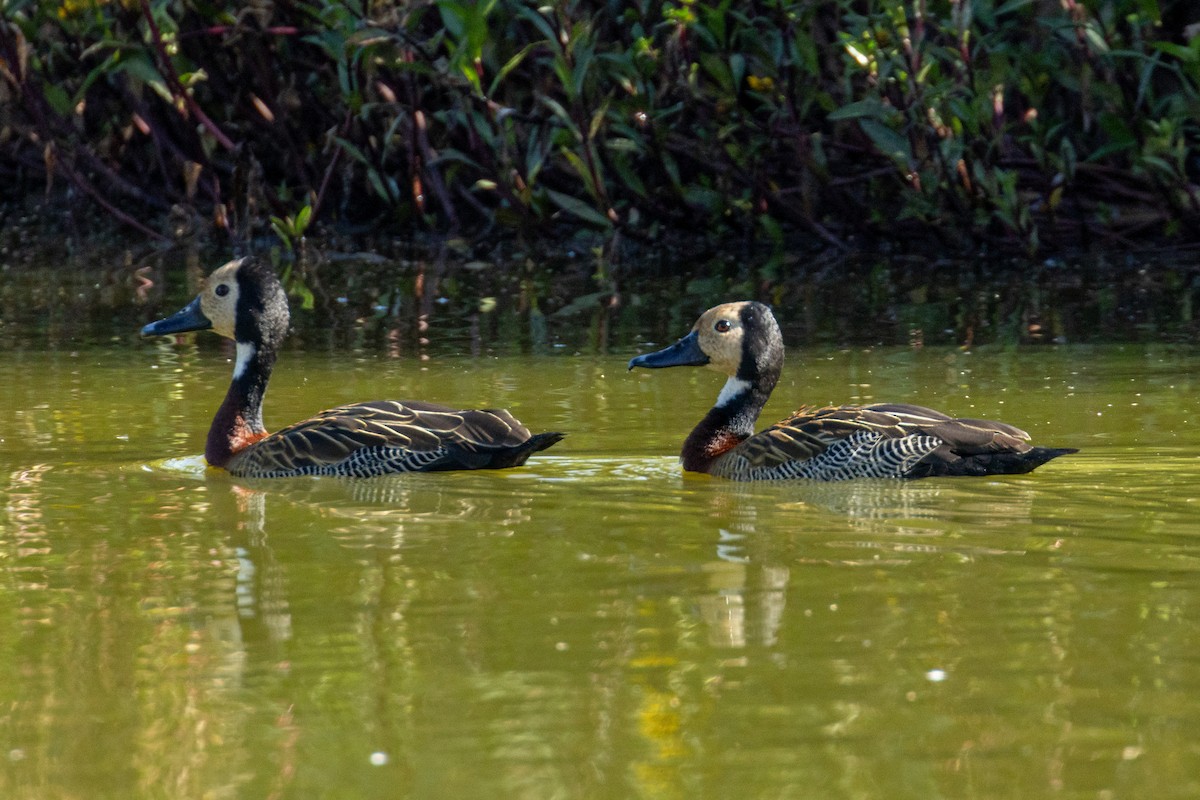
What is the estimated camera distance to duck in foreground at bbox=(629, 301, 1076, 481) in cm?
828

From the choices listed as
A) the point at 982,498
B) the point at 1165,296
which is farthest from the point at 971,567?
the point at 1165,296

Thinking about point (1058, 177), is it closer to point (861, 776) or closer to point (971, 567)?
point (971, 567)

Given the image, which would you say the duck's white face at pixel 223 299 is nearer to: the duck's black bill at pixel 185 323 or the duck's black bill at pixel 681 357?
the duck's black bill at pixel 185 323

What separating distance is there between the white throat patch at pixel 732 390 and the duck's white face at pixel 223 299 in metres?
2.38

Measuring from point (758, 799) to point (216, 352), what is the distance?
8864 mm

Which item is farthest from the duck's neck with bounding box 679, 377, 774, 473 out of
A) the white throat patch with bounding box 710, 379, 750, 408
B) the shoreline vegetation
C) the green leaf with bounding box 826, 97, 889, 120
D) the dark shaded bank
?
the green leaf with bounding box 826, 97, 889, 120

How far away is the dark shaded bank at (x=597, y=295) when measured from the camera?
12.9 metres

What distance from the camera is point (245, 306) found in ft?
32.6

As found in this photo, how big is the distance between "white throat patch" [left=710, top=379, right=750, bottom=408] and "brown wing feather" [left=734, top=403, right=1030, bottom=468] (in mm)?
465

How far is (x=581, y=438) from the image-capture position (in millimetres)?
9438

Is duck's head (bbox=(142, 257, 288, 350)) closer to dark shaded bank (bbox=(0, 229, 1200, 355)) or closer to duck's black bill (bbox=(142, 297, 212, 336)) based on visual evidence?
duck's black bill (bbox=(142, 297, 212, 336))

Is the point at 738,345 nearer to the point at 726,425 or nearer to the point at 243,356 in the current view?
the point at 726,425

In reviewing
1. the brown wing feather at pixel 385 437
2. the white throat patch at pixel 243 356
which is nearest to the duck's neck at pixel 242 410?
the white throat patch at pixel 243 356

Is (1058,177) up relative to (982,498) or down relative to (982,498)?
up
